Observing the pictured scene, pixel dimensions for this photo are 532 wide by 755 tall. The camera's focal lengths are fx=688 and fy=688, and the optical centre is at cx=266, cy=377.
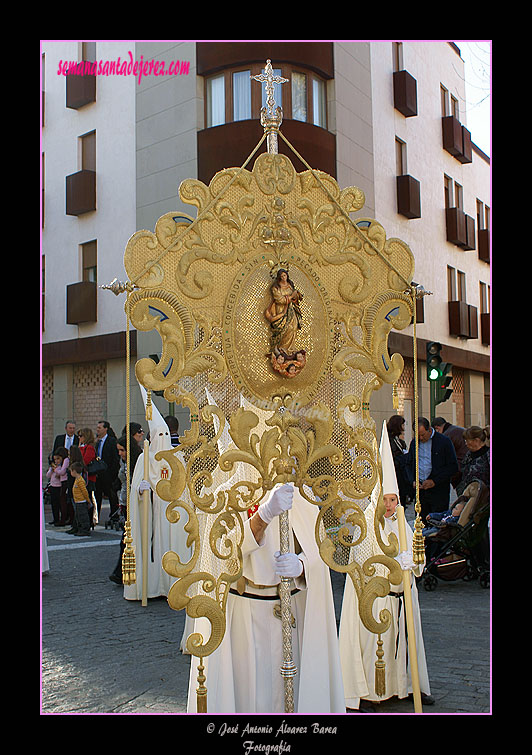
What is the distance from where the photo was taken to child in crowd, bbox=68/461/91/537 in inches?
462

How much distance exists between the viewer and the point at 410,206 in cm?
1677

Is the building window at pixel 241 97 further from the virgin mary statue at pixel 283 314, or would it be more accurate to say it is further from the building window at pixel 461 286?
the virgin mary statue at pixel 283 314

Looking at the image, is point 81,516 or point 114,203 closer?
point 81,516

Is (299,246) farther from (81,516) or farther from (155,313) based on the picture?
(81,516)

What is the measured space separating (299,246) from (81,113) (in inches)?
587

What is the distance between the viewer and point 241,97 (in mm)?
13727

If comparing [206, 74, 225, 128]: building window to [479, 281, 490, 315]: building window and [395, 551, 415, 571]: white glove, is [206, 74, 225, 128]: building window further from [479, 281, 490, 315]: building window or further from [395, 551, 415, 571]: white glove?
[395, 551, 415, 571]: white glove

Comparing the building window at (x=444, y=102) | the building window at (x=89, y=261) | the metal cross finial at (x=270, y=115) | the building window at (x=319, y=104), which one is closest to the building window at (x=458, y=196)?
the building window at (x=444, y=102)

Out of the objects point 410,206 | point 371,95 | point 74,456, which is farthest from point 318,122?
point 74,456

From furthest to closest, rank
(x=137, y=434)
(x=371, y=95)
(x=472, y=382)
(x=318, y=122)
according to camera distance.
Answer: (x=472, y=382) < (x=371, y=95) < (x=318, y=122) < (x=137, y=434)

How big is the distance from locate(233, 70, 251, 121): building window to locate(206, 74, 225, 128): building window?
266 millimetres

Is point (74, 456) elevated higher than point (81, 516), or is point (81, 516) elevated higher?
point (74, 456)

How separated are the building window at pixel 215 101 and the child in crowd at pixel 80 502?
736 cm

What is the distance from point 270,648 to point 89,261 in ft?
48.4
